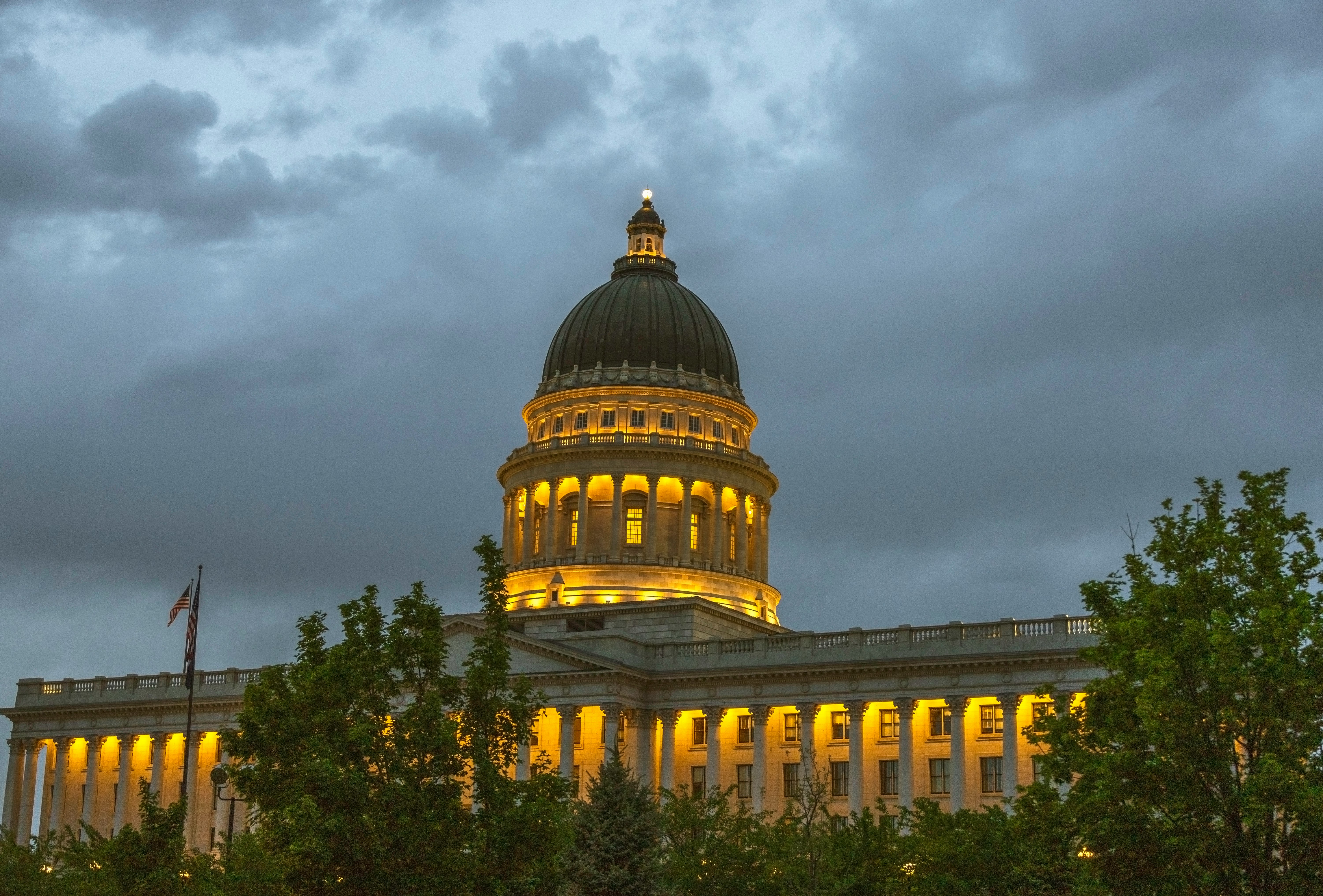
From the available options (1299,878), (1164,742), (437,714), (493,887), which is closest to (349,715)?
(437,714)

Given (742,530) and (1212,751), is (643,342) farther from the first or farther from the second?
(1212,751)

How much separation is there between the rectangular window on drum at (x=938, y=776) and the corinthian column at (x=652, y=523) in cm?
2662

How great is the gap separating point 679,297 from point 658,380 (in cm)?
795

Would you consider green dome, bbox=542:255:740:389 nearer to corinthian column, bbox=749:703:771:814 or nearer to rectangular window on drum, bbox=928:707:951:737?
corinthian column, bbox=749:703:771:814

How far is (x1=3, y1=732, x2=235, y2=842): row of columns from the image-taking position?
110438 mm

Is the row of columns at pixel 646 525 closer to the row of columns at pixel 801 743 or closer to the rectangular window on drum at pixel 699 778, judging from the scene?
the row of columns at pixel 801 743

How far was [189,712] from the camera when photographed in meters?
55.8

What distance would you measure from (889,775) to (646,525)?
27373mm

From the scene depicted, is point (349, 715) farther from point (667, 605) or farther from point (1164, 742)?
point (667, 605)

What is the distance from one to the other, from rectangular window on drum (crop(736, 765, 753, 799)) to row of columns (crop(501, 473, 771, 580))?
19890mm

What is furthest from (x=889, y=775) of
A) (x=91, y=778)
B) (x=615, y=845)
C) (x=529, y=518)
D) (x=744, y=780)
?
(x=91, y=778)

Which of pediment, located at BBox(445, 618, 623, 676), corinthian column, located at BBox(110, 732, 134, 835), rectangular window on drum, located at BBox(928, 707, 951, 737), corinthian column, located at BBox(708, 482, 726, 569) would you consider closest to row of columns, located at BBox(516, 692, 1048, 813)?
rectangular window on drum, located at BBox(928, 707, 951, 737)

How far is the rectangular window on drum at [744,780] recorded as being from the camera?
95.2m

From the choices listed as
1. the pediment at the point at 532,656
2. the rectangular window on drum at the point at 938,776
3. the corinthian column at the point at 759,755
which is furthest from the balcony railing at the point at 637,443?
the rectangular window on drum at the point at 938,776
